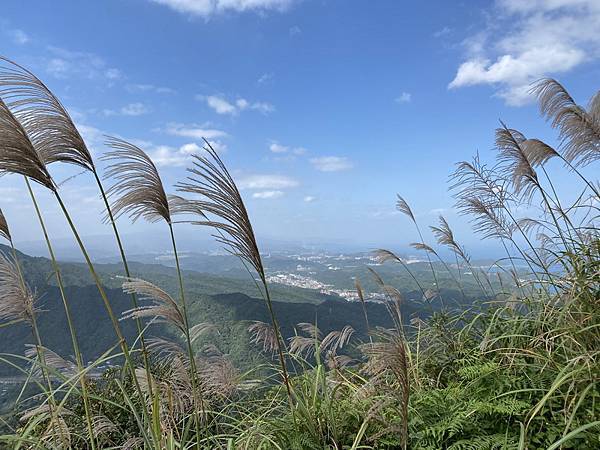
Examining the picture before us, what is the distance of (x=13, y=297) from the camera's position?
2377mm

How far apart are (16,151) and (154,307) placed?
2.37ft

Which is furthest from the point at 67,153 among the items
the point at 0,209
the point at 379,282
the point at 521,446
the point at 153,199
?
the point at 379,282

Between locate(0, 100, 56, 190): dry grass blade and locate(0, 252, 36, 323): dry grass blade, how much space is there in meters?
1.29

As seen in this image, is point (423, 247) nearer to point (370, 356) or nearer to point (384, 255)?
point (384, 255)

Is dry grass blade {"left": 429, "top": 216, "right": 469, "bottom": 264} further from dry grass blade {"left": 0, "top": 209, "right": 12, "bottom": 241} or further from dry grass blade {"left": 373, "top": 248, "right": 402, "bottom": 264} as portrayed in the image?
dry grass blade {"left": 0, "top": 209, "right": 12, "bottom": 241}

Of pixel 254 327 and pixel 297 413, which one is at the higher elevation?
pixel 254 327

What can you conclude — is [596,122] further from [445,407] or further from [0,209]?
[0,209]

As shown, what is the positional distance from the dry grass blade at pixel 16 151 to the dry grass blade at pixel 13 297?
1291 millimetres

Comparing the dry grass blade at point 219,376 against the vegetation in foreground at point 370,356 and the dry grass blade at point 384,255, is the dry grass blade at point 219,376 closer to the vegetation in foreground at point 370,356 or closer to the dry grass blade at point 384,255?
the vegetation in foreground at point 370,356

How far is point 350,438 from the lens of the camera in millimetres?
2006

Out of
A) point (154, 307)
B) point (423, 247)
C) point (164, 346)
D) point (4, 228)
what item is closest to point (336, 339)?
point (164, 346)

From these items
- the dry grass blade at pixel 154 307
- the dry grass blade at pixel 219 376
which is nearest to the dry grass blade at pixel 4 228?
the dry grass blade at pixel 154 307

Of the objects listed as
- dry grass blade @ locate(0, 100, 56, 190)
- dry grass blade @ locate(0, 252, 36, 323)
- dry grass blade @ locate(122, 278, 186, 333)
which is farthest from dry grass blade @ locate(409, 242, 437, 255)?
dry grass blade @ locate(0, 100, 56, 190)

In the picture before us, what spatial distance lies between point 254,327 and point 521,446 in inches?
68.0
